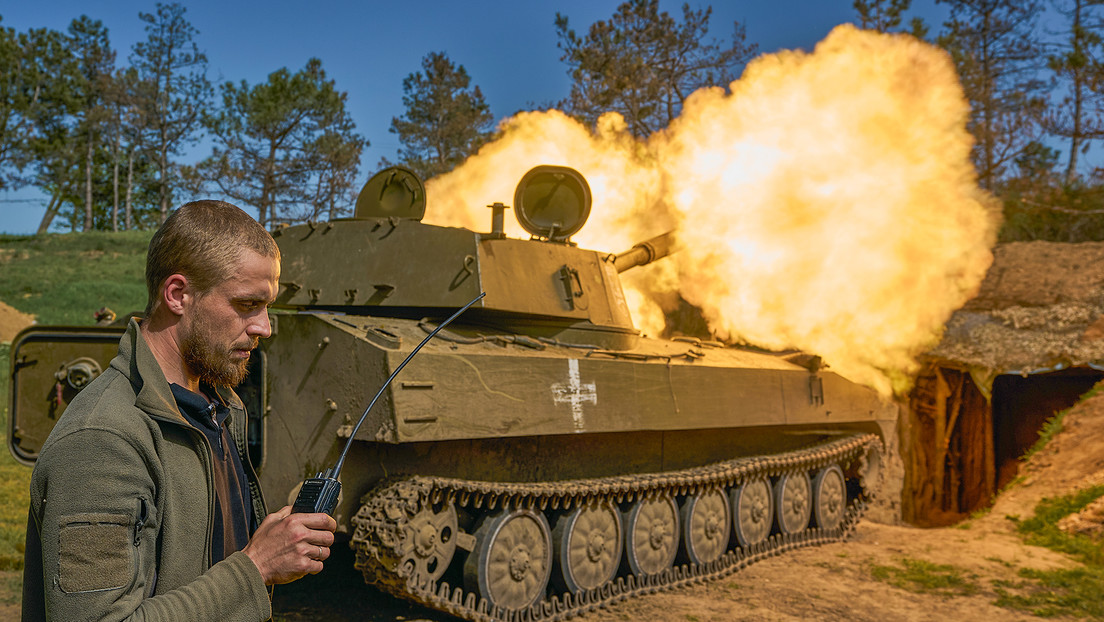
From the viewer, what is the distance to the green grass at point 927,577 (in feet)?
24.6

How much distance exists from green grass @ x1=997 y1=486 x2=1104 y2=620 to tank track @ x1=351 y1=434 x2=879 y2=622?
2173 millimetres

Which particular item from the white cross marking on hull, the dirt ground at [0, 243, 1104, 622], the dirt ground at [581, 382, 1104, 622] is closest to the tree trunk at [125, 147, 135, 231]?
the dirt ground at [0, 243, 1104, 622]

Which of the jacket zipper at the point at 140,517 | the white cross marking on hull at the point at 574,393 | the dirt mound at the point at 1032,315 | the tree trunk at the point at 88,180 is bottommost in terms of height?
the jacket zipper at the point at 140,517

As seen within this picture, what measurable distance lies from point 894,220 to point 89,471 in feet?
38.5

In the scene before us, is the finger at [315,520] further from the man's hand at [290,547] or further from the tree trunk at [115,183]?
the tree trunk at [115,183]

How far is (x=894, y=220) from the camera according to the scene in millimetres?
11758

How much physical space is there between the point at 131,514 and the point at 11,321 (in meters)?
25.2

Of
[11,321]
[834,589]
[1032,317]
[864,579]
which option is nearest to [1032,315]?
[1032,317]

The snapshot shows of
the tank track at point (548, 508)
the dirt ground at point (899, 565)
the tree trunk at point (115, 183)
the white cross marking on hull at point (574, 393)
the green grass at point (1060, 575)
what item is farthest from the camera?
the tree trunk at point (115, 183)

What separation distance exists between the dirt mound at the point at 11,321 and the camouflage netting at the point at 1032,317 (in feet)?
71.2

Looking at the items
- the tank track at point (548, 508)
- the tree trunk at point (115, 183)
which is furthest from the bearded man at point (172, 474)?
the tree trunk at point (115, 183)

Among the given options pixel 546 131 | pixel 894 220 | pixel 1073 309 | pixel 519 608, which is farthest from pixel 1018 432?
pixel 519 608

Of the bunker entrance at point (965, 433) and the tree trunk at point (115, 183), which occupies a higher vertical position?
the tree trunk at point (115, 183)

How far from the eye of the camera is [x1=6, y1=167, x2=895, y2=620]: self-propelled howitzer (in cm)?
536
